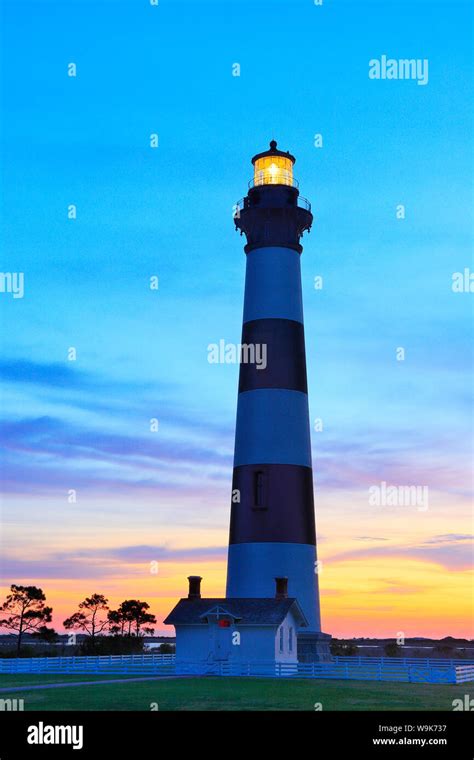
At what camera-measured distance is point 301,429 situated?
42.6m

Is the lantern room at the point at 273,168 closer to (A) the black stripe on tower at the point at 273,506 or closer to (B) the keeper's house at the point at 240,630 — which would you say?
(A) the black stripe on tower at the point at 273,506

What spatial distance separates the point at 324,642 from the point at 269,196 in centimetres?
2198

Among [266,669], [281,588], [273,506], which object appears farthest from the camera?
[273,506]

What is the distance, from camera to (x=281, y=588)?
1590 inches

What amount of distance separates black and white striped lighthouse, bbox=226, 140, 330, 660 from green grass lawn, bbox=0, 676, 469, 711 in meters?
7.09

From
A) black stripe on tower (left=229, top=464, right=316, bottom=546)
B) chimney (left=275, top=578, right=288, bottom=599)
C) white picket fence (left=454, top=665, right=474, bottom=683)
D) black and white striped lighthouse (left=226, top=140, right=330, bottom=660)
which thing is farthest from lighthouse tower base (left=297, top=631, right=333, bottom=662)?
white picket fence (left=454, top=665, right=474, bottom=683)

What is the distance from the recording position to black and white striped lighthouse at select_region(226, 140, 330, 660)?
41.2 metres

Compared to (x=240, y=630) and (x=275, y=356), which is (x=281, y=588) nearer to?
(x=240, y=630)

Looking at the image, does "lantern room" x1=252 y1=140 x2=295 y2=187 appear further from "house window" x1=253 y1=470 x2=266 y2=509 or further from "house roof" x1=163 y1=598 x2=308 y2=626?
"house roof" x1=163 y1=598 x2=308 y2=626

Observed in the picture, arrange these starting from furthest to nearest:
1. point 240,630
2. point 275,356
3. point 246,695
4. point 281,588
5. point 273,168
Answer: point 273,168 < point 275,356 < point 281,588 < point 240,630 < point 246,695

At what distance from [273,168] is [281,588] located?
21.1 m

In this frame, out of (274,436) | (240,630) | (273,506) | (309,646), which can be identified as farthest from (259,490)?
(309,646)
